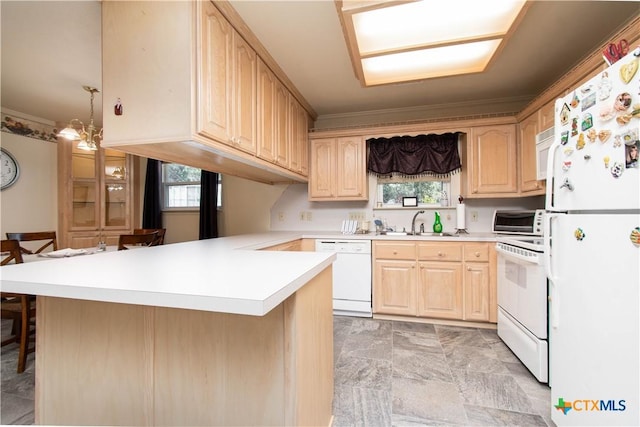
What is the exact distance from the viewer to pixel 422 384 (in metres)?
1.76

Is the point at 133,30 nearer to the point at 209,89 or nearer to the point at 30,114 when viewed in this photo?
the point at 209,89

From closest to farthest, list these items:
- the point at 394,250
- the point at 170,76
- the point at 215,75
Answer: the point at 170,76, the point at 215,75, the point at 394,250

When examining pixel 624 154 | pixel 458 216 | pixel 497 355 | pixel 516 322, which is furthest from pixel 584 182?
pixel 458 216

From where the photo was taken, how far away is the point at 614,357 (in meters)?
1.04

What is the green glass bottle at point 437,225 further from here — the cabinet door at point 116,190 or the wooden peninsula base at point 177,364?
the cabinet door at point 116,190

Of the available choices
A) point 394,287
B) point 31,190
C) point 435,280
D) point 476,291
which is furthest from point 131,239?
point 476,291

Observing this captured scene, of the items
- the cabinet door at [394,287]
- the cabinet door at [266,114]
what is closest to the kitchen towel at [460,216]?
the cabinet door at [394,287]

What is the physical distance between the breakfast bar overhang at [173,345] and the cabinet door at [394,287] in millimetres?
1746

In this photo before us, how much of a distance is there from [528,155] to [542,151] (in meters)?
0.31

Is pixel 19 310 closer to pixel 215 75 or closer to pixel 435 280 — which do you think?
pixel 215 75

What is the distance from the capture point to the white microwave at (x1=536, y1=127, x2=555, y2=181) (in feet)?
7.43

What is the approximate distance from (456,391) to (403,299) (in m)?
1.14

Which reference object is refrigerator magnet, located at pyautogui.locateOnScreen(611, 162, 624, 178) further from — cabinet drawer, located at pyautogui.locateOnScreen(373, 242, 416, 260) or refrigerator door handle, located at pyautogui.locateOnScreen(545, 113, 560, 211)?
cabinet drawer, located at pyautogui.locateOnScreen(373, 242, 416, 260)

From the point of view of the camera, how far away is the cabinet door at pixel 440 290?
2.68 meters
